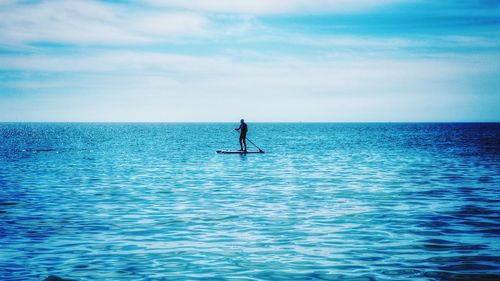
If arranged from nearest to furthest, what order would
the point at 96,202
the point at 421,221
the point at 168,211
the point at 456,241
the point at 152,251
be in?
1. the point at 152,251
2. the point at 456,241
3. the point at 421,221
4. the point at 168,211
5. the point at 96,202

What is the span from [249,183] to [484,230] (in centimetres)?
1155

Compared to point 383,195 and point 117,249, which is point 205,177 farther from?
point 117,249

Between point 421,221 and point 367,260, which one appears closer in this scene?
point 367,260

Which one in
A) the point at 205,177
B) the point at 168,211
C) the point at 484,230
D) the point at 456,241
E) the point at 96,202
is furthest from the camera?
the point at 205,177

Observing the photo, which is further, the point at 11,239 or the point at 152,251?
the point at 11,239

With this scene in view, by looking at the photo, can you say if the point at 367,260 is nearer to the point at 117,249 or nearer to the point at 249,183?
the point at 117,249

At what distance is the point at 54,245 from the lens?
1041cm

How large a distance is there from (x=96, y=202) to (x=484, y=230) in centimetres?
1123

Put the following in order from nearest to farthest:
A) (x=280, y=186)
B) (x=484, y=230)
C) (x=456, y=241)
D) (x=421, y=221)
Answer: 1. (x=456, y=241)
2. (x=484, y=230)
3. (x=421, y=221)
4. (x=280, y=186)

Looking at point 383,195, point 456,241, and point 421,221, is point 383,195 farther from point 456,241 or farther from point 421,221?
point 456,241

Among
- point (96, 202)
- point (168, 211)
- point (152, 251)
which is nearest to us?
point (152, 251)

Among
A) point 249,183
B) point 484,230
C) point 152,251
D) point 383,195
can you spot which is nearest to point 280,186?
point 249,183

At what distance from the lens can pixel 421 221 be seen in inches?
511

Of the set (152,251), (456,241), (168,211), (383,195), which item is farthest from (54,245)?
(383,195)
